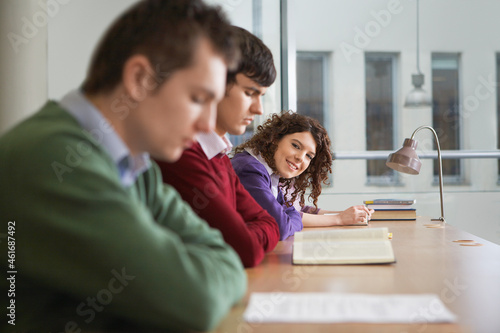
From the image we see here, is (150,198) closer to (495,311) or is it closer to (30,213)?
(30,213)

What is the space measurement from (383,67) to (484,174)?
5.45ft

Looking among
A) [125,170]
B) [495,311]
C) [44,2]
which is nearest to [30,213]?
[125,170]

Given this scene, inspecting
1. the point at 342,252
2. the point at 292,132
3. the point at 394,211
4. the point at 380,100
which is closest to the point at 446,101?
the point at 380,100

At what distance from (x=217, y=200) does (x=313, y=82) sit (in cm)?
481

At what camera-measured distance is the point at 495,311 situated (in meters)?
0.97

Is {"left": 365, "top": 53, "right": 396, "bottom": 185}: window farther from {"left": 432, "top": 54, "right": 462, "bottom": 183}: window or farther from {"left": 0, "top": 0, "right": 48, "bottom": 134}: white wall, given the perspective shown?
{"left": 0, "top": 0, "right": 48, "bottom": 134}: white wall

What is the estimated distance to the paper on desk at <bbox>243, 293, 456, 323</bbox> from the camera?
0.86 metres

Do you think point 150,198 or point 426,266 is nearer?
point 150,198

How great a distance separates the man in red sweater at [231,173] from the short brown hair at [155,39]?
0.56 meters
